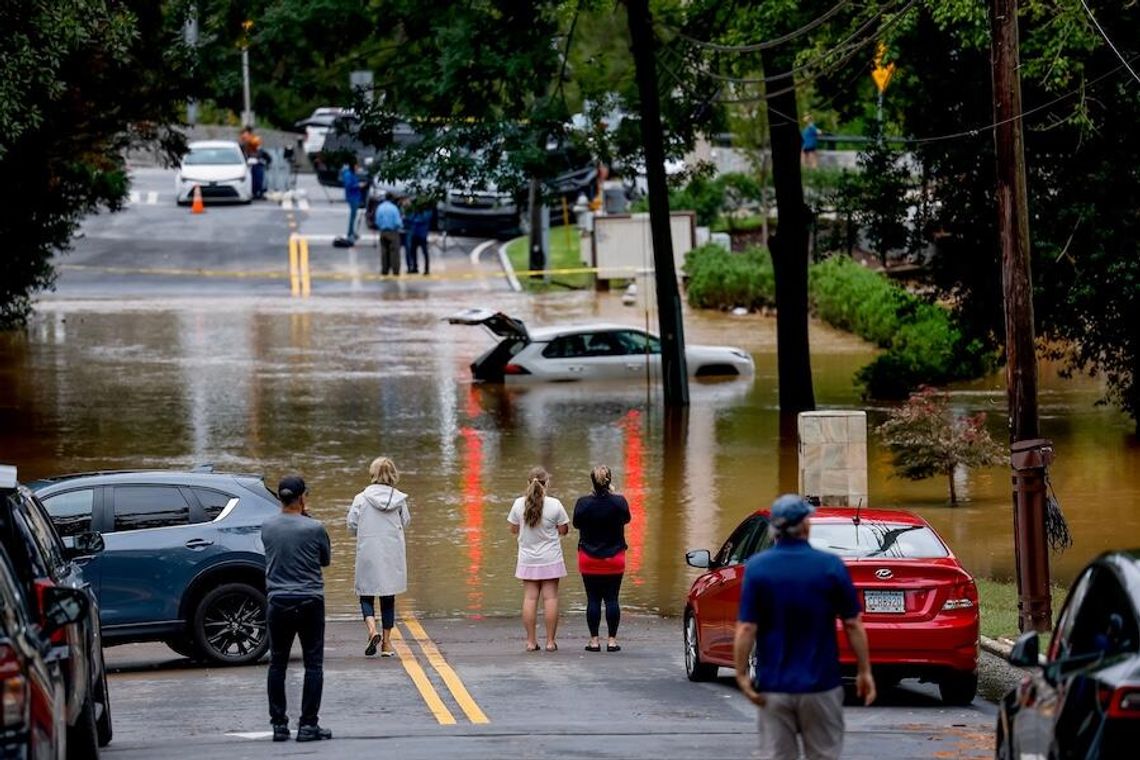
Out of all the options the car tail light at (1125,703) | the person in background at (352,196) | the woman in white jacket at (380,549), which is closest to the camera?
the car tail light at (1125,703)

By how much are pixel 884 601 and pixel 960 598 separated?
0.53 metres

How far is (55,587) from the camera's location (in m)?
10.4

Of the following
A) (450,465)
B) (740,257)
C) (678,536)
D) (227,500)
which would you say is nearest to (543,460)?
(450,465)

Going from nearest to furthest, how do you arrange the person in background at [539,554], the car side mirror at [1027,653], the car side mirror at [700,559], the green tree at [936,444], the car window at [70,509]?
1. the car side mirror at [1027,653]
2. the car side mirror at [700,559]
3. the car window at [70,509]
4. the person in background at [539,554]
5. the green tree at [936,444]

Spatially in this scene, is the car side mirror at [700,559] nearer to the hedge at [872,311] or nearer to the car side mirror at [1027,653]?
the car side mirror at [1027,653]

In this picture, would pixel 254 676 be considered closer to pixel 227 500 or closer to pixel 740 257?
pixel 227 500

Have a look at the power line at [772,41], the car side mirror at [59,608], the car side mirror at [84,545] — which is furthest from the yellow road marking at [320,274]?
the car side mirror at [59,608]

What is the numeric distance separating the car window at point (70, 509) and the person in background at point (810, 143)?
4638 cm

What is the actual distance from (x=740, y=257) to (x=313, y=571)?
38421 millimetres

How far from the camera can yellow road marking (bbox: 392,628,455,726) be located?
14213mm

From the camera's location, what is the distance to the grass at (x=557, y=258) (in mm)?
51906

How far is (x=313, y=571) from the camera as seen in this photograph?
12977 millimetres

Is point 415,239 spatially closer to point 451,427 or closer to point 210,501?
point 451,427

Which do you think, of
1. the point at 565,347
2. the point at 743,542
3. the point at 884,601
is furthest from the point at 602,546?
the point at 565,347
